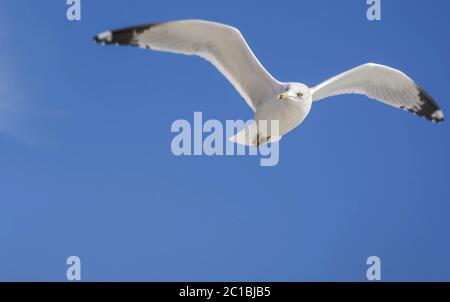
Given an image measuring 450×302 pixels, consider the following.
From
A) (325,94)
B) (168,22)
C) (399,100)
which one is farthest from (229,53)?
(399,100)

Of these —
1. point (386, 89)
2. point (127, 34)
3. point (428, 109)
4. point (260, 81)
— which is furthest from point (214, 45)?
point (428, 109)

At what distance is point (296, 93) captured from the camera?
3.89m

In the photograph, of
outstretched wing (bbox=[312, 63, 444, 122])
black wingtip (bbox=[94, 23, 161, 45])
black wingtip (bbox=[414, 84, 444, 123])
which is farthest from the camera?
black wingtip (bbox=[414, 84, 444, 123])

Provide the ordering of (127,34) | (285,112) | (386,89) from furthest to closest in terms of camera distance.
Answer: (386,89), (285,112), (127,34)

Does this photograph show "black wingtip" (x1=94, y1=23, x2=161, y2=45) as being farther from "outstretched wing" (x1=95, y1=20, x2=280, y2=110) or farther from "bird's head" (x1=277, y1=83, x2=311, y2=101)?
"bird's head" (x1=277, y1=83, x2=311, y2=101)

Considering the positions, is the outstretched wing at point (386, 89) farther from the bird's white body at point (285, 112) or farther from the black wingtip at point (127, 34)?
the black wingtip at point (127, 34)

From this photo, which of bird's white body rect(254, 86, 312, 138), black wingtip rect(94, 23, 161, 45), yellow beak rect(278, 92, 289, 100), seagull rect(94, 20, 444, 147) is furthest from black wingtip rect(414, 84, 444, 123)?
black wingtip rect(94, 23, 161, 45)

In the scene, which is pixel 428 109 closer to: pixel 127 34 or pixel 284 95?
pixel 284 95

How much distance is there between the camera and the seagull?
386 centimetres

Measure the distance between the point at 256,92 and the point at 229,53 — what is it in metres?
0.34

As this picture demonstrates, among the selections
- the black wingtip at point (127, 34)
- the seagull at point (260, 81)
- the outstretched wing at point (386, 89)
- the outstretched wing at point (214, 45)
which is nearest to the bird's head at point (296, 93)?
the seagull at point (260, 81)

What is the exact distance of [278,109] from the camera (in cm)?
402

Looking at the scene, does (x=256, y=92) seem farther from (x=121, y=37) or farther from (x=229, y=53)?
(x=121, y=37)

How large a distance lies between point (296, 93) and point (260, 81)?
16.6 inches
